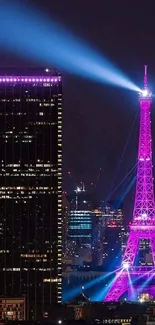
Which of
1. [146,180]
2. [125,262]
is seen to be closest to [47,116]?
[146,180]

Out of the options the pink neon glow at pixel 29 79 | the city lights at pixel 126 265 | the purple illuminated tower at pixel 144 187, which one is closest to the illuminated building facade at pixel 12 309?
the pink neon glow at pixel 29 79

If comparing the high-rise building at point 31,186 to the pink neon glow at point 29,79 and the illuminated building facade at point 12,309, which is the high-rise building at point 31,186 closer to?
the pink neon glow at point 29,79

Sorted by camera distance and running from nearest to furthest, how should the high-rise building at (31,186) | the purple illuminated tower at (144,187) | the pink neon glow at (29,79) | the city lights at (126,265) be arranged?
the pink neon glow at (29,79) < the high-rise building at (31,186) < the purple illuminated tower at (144,187) < the city lights at (126,265)

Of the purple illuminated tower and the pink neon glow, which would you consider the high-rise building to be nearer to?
the pink neon glow

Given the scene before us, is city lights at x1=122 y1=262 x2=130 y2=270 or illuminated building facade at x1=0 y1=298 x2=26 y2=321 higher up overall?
city lights at x1=122 y1=262 x2=130 y2=270

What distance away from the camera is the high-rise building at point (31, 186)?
63.7 m

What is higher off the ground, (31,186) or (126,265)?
(31,186)

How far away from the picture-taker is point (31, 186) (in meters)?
64.7

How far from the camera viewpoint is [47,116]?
64.2m

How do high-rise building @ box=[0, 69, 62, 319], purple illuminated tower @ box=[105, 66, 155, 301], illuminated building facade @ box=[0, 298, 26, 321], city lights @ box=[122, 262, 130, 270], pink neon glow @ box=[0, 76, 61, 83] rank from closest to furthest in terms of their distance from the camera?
illuminated building facade @ box=[0, 298, 26, 321]
pink neon glow @ box=[0, 76, 61, 83]
high-rise building @ box=[0, 69, 62, 319]
purple illuminated tower @ box=[105, 66, 155, 301]
city lights @ box=[122, 262, 130, 270]

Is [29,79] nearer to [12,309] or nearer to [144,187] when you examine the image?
[12,309]

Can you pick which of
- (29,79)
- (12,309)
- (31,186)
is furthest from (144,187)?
(12,309)

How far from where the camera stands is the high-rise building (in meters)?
63.7

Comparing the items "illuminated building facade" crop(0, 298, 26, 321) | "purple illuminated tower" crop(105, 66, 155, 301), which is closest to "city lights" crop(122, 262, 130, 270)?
"purple illuminated tower" crop(105, 66, 155, 301)
